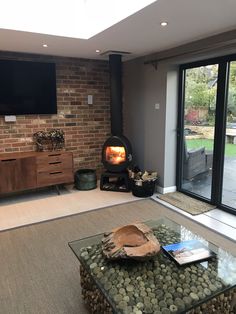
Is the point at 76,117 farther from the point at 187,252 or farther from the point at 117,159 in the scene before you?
the point at 187,252

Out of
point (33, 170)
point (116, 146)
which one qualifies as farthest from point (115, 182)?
point (33, 170)

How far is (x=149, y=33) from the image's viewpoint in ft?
9.30

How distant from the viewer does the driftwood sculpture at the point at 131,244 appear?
63.1 inches

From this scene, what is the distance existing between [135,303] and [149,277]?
0.20m

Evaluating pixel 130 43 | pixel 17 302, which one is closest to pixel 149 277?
pixel 17 302

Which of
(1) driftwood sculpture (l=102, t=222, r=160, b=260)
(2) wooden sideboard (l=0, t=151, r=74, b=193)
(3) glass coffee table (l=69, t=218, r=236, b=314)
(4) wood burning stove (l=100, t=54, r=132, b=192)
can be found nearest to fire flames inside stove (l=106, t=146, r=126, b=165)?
(4) wood burning stove (l=100, t=54, r=132, b=192)

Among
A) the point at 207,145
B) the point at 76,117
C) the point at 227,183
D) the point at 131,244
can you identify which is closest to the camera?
the point at 131,244

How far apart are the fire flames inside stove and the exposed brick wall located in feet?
2.00

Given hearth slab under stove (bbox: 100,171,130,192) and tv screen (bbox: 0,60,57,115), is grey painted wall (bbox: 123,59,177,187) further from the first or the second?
tv screen (bbox: 0,60,57,115)

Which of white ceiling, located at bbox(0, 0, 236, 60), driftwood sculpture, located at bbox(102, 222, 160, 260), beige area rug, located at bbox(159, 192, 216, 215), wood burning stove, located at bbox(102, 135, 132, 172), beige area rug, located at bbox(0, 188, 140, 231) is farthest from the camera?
wood burning stove, located at bbox(102, 135, 132, 172)

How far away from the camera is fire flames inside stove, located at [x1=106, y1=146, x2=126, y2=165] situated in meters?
4.11

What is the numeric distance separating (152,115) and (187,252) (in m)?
2.70

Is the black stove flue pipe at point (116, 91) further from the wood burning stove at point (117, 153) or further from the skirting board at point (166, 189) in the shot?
the skirting board at point (166, 189)

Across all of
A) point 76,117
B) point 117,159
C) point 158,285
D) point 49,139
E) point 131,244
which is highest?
point 76,117
